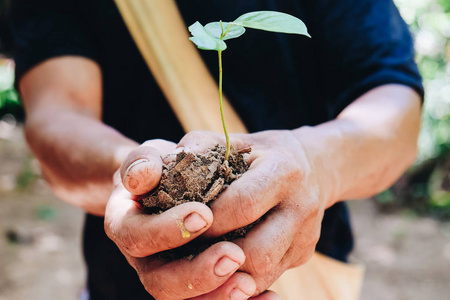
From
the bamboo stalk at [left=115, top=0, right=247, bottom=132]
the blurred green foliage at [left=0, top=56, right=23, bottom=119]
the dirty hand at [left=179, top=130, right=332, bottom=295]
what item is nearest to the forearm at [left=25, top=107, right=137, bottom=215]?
the bamboo stalk at [left=115, top=0, right=247, bottom=132]

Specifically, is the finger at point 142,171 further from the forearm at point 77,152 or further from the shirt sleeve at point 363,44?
the shirt sleeve at point 363,44

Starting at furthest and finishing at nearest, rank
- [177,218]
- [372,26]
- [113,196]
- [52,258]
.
A: 1. [52,258]
2. [372,26]
3. [113,196]
4. [177,218]


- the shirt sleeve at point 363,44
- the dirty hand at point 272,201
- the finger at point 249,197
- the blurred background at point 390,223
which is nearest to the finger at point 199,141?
the dirty hand at point 272,201

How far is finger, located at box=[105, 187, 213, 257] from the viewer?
2.20ft

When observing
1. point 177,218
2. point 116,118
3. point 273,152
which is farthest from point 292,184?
point 116,118

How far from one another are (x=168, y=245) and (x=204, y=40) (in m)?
0.34

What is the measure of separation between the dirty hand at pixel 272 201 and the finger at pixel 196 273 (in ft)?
0.17

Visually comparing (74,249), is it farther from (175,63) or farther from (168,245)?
(168,245)

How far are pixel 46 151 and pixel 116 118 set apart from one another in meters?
0.24

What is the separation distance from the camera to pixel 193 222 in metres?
0.67

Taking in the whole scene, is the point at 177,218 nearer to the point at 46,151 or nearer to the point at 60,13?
the point at 46,151

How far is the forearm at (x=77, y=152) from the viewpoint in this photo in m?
1.01

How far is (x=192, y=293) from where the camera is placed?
2.32ft

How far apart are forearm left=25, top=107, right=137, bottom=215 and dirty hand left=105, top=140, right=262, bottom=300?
25 cm
